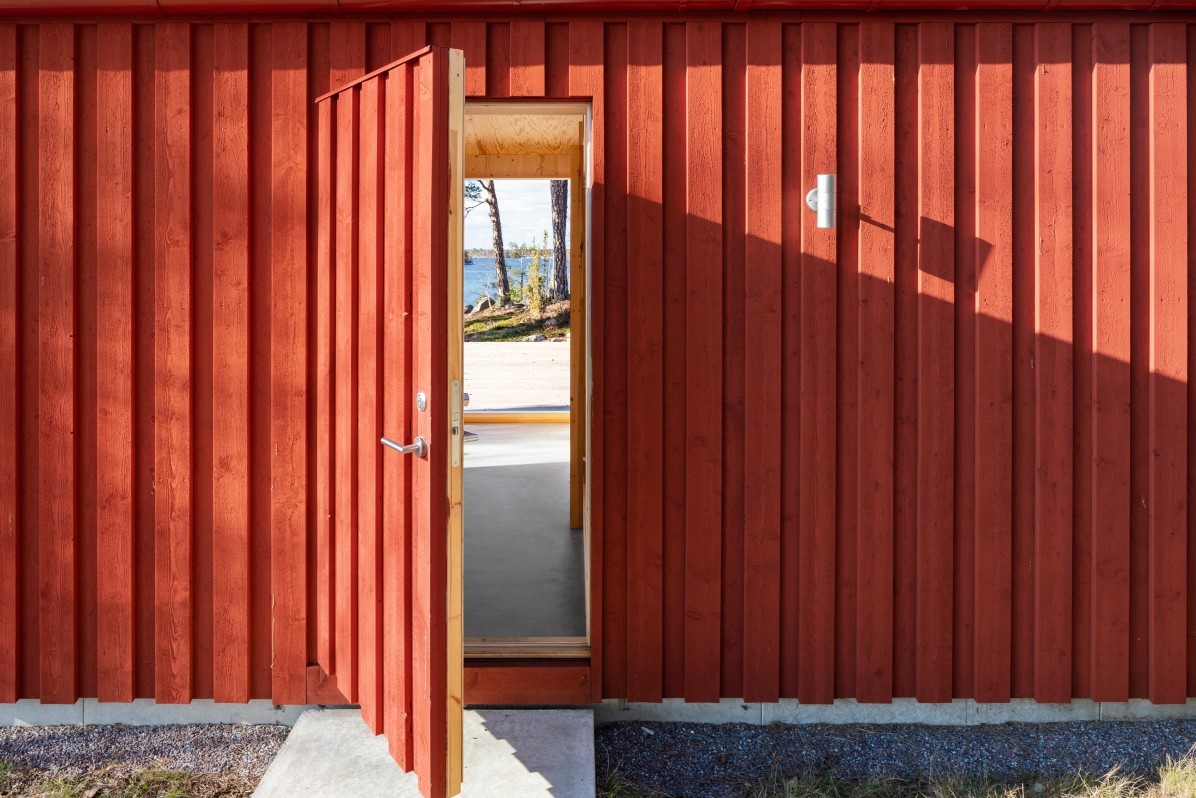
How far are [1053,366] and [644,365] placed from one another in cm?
152

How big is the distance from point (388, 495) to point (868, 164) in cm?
207

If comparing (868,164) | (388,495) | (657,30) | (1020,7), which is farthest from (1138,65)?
(388,495)

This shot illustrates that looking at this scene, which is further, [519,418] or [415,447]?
[519,418]

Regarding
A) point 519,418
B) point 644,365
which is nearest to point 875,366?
point 644,365

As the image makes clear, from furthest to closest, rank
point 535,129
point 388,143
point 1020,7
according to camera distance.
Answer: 1. point 535,129
2. point 1020,7
3. point 388,143

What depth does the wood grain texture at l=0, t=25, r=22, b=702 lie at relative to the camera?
9.95ft

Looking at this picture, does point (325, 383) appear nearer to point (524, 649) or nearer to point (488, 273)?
point (524, 649)

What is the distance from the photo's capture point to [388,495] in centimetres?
251

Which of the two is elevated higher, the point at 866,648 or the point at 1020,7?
the point at 1020,7

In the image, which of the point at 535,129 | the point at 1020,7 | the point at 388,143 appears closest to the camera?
the point at 388,143

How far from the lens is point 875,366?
306cm

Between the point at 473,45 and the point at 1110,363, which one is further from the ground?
the point at 473,45

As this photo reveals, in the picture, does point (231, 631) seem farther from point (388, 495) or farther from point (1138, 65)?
point (1138, 65)

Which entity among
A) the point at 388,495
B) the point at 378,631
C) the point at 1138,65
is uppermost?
the point at 1138,65
